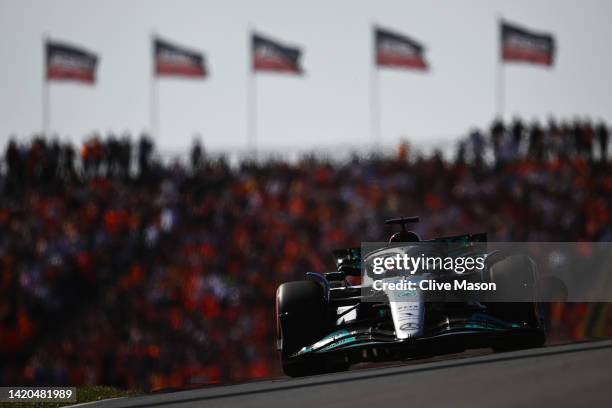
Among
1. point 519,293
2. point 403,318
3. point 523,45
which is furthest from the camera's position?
point 523,45

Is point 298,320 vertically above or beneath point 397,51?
beneath

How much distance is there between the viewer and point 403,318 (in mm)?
9406

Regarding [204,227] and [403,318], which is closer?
[403,318]

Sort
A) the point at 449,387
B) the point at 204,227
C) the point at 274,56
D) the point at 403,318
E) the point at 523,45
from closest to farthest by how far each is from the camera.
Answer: the point at 449,387
the point at 403,318
the point at 204,227
the point at 523,45
the point at 274,56

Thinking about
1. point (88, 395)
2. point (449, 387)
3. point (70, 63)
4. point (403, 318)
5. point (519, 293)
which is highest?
point (70, 63)

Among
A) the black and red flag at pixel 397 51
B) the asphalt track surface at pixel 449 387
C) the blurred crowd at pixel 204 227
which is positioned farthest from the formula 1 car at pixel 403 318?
the black and red flag at pixel 397 51

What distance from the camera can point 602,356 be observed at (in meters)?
8.61

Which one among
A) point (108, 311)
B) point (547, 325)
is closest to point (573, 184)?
point (108, 311)

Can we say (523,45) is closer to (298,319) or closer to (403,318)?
(298,319)

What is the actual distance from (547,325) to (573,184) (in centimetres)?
1983

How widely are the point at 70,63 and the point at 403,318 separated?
93.7 ft

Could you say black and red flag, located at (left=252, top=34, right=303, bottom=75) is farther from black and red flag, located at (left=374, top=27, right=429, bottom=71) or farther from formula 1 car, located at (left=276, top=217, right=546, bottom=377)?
formula 1 car, located at (left=276, top=217, right=546, bottom=377)

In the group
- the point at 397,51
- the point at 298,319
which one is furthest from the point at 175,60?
the point at 298,319

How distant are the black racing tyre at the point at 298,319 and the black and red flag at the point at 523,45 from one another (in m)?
26.9
